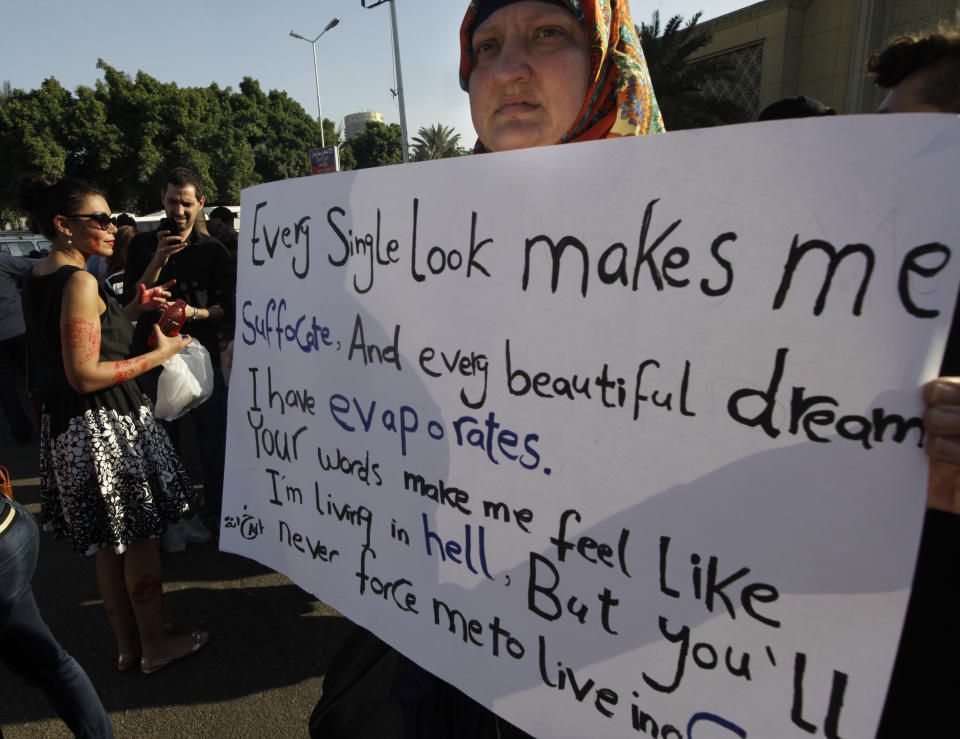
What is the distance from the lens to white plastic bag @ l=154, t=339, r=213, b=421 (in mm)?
2115

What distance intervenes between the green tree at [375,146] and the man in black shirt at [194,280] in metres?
47.2

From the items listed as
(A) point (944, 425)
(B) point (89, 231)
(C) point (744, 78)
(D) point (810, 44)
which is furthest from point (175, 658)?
(C) point (744, 78)

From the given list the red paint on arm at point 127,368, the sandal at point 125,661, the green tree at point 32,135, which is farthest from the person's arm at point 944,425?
the green tree at point 32,135

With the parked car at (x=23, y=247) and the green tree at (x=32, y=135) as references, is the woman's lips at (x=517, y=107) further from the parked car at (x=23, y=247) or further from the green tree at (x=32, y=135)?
the green tree at (x=32, y=135)

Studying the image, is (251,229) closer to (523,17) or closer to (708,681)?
(523,17)

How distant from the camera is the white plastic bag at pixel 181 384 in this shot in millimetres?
2115

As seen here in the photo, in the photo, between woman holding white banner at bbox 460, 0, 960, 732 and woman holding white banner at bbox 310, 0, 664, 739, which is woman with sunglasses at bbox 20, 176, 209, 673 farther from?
woman holding white banner at bbox 460, 0, 960, 732

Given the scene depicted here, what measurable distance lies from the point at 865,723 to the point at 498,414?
0.58 metres

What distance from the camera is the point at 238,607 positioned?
2.58 meters

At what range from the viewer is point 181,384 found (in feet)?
6.98

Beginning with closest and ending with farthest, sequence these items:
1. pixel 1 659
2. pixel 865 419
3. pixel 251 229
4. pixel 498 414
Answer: pixel 865 419
pixel 498 414
pixel 251 229
pixel 1 659

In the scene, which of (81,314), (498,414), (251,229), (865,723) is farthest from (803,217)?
(81,314)

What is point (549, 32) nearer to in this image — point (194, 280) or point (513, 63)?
point (513, 63)

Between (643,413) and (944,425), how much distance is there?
308 mm
